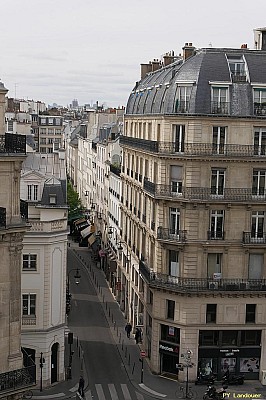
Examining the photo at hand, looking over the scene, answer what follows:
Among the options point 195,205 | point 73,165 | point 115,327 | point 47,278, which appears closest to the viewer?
point 47,278

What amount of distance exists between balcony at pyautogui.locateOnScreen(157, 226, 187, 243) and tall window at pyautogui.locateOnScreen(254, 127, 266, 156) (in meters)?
7.82

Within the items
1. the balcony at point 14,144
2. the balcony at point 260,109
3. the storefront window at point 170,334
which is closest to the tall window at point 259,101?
the balcony at point 260,109

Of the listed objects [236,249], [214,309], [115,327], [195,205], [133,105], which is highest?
[133,105]

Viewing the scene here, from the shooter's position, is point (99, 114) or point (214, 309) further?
point (99, 114)

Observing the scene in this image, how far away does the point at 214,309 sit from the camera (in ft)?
168

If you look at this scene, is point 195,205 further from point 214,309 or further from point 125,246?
point 125,246

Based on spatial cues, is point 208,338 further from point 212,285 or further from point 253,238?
point 253,238

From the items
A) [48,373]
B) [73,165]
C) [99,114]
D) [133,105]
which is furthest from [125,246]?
[73,165]

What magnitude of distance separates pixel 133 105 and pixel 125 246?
1411 cm

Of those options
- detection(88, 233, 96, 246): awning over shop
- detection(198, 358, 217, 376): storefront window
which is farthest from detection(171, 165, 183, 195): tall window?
detection(88, 233, 96, 246): awning over shop

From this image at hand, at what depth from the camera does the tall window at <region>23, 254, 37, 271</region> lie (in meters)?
46.6

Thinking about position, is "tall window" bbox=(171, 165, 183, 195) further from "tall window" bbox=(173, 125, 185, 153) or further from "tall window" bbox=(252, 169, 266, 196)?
"tall window" bbox=(252, 169, 266, 196)

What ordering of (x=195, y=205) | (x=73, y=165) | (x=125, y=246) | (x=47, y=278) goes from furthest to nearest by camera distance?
1. (x=73, y=165)
2. (x=125, y=246)
3. (x=195, y=205)
4. (x=47, y=278)

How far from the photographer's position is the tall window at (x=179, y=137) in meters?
50.2
